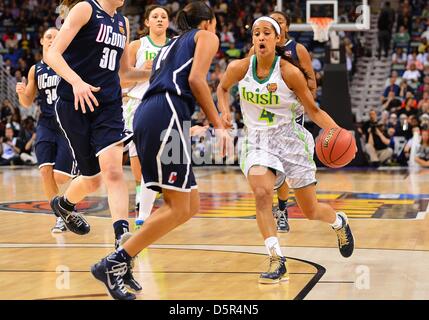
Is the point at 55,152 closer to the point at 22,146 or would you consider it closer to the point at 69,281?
the point at 69,281

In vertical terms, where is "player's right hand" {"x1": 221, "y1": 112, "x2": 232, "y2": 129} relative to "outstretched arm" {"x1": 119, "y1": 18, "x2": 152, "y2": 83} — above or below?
below

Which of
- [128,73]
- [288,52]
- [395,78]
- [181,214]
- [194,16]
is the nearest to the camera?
[181,214]

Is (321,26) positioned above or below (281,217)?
above

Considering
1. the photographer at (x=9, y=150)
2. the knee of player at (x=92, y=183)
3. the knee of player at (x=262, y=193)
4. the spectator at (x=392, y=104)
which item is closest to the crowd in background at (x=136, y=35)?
the photographer at (x=9, y=150)

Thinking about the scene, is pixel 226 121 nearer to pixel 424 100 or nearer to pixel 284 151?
pixel 284 151

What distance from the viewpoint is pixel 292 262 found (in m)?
6.90

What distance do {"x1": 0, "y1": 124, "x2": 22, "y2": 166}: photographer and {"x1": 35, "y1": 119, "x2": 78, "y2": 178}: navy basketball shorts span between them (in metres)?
11.3

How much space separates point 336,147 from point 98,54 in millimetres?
2066

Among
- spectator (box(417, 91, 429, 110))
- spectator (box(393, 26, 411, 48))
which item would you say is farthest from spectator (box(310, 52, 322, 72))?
spectator (box(417, 91, 429, 110))

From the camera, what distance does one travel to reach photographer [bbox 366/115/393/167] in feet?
61.0

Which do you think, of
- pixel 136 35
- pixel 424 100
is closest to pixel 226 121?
pixel 424 100

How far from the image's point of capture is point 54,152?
9.18 meters

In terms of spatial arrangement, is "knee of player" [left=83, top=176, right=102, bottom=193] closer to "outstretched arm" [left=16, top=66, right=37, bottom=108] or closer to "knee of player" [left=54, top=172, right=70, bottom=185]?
"outstretched arm" [left=16, top=66, right=37, bottom=108]

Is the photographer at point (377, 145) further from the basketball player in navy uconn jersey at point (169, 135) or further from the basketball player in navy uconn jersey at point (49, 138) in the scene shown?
the basketball player in navy uconn jersey at point (169, 135)
